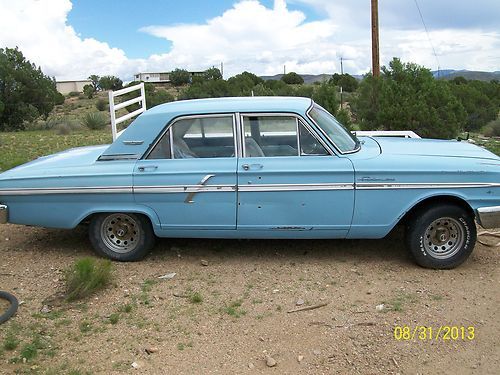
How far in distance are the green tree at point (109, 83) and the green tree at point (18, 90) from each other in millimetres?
15139

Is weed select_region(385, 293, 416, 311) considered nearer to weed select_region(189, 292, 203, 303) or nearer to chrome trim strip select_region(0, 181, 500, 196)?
chrome trim strip select_region(0, 181, 500, 196)

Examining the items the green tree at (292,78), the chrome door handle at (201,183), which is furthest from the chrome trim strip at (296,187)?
the green tree at (292,78)

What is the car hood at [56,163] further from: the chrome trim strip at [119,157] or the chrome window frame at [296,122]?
the chrome window frame at [296,122]

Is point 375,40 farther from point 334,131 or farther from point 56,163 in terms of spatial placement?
point 56,163

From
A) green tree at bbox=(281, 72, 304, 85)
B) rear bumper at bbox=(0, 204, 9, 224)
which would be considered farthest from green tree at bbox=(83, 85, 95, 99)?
rear bumper at bbox=(0, 204, 9, 224)

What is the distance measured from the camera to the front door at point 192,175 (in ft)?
16.6

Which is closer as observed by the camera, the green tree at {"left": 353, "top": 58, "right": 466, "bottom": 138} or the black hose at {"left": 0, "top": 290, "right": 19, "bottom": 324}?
the black hose at {"left": 0, "top": 290, "right": 19, "bottom": 324}

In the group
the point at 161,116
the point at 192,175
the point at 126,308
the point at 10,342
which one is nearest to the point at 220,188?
the point at 192,175

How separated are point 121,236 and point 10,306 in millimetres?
1271

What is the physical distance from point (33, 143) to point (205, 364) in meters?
11.6

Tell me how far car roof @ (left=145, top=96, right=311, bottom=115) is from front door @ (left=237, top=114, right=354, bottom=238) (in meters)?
0.10

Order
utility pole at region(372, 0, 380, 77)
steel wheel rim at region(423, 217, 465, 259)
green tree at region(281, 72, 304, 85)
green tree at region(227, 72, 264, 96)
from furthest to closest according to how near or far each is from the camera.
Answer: green tree at region(281, 72, 304, 85) < green tree at region(227, 72, 264, 96) < utility pole at region(372, 0, 380, 77) < steel wheel rim at region(423, 217, 465, 259)

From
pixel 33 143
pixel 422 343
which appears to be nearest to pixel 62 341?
pixel 422 343
